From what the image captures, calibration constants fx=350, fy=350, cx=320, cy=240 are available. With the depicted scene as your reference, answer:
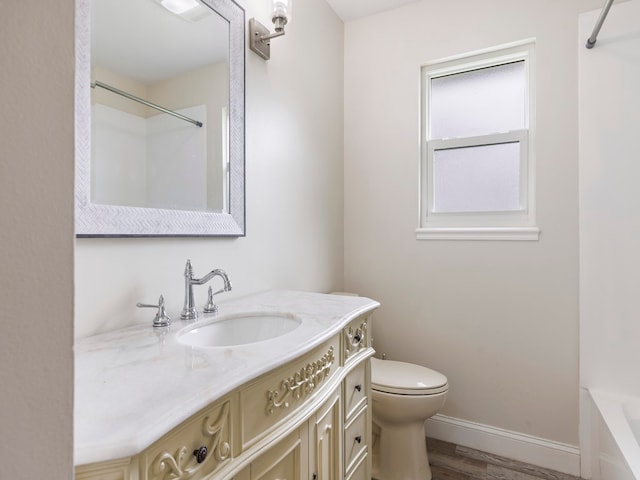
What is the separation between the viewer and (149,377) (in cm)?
65

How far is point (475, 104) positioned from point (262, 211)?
1.50 meters

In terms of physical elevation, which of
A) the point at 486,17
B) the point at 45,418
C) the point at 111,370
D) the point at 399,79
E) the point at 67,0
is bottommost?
the point at 111,370

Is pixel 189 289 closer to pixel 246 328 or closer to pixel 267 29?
pixel 246 328

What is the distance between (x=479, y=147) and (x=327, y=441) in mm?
1844

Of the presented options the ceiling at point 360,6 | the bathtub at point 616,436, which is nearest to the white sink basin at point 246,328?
the bathtub at point 616,436

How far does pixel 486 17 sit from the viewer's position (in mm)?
2010

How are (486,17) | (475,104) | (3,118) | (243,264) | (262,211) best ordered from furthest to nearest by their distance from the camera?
1. (475,104)
2. (486,17)
3. (262,211)
4. (243,264)
5. (3,118)

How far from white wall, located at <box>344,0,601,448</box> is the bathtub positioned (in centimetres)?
13

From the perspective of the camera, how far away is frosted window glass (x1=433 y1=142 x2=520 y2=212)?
203 centimetres

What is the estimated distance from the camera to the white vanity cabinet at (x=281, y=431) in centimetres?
55

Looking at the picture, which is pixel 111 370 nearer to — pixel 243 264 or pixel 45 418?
pixel 45 418

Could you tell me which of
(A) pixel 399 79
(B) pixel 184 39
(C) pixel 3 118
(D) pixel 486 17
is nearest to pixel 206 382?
(C) pixel 3 118

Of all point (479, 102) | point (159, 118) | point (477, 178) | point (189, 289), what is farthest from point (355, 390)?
point (479, 102)

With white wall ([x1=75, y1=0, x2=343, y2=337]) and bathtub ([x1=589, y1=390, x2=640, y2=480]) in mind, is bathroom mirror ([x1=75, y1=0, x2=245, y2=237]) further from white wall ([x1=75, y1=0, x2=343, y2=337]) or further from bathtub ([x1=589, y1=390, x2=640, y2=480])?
bathtub ([x1=589, y1=390, x2=640, y2=480])
